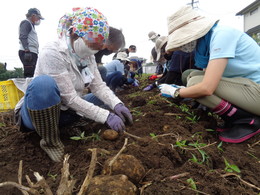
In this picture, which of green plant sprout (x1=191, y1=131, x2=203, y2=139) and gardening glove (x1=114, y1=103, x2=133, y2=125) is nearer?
green plant sprout (x1=191, y1=131, x2=203, y2=139)

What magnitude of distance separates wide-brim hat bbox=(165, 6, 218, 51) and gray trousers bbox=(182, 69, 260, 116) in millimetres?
476

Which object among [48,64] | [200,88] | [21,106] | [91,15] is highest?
[91,15]

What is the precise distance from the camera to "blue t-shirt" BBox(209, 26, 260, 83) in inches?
59.7

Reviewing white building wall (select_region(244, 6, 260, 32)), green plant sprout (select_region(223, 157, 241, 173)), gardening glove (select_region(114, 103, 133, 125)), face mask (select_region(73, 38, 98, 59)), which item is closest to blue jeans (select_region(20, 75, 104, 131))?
face mask (select_region(73, 38, 98, 59))

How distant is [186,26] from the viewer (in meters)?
1.71

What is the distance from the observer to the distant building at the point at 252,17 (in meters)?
18.8

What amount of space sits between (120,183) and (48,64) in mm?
1036

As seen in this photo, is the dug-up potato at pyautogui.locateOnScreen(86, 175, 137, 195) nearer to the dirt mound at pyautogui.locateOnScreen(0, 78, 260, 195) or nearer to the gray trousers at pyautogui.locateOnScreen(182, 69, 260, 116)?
the dirt mound at pyautogui.locateOnScreen(0, 78, 260, 195)

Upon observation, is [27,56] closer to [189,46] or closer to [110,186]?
[189,46]

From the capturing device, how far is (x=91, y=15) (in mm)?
1466

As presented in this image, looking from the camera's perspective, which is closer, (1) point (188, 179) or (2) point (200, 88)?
(1) point (188, 179)

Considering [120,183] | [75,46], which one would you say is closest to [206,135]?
[120,183]

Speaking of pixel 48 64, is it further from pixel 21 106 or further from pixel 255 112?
pixel 255 112

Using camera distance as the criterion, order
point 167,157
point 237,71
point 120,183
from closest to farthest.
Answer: point 120,183
point 167,157
point 237,71
